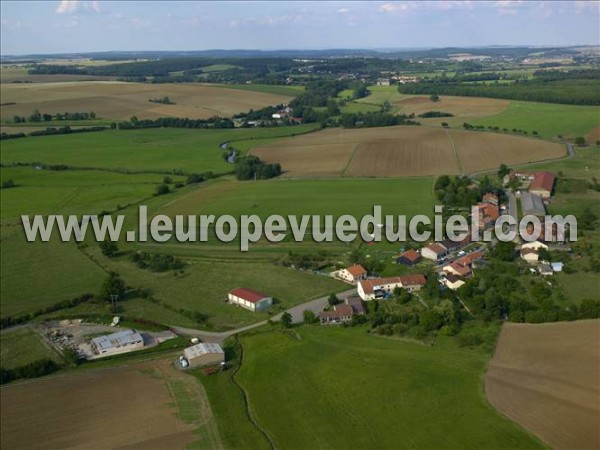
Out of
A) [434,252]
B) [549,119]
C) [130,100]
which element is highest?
[130,100]

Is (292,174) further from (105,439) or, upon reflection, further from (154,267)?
(105,439)

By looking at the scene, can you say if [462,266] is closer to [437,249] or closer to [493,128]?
[437,249]

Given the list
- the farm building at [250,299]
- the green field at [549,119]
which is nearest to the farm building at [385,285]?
the farm building at [250,299]

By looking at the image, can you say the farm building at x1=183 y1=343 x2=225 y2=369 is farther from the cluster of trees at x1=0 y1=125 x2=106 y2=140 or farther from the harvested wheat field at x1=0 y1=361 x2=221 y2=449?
the cluster of trees at x1=0 y1=125 x2=106 y2=140

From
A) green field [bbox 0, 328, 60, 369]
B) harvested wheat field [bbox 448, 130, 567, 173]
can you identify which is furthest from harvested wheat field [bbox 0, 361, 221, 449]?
harvested wheat field [bbox 448, 130, 567, 173]

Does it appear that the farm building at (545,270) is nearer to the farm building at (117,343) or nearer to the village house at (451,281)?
the village house at (451,281)

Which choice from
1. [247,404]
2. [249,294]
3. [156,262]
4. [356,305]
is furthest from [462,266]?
[156,262]

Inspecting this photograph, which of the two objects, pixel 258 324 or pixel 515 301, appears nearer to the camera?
pixel 515 301
